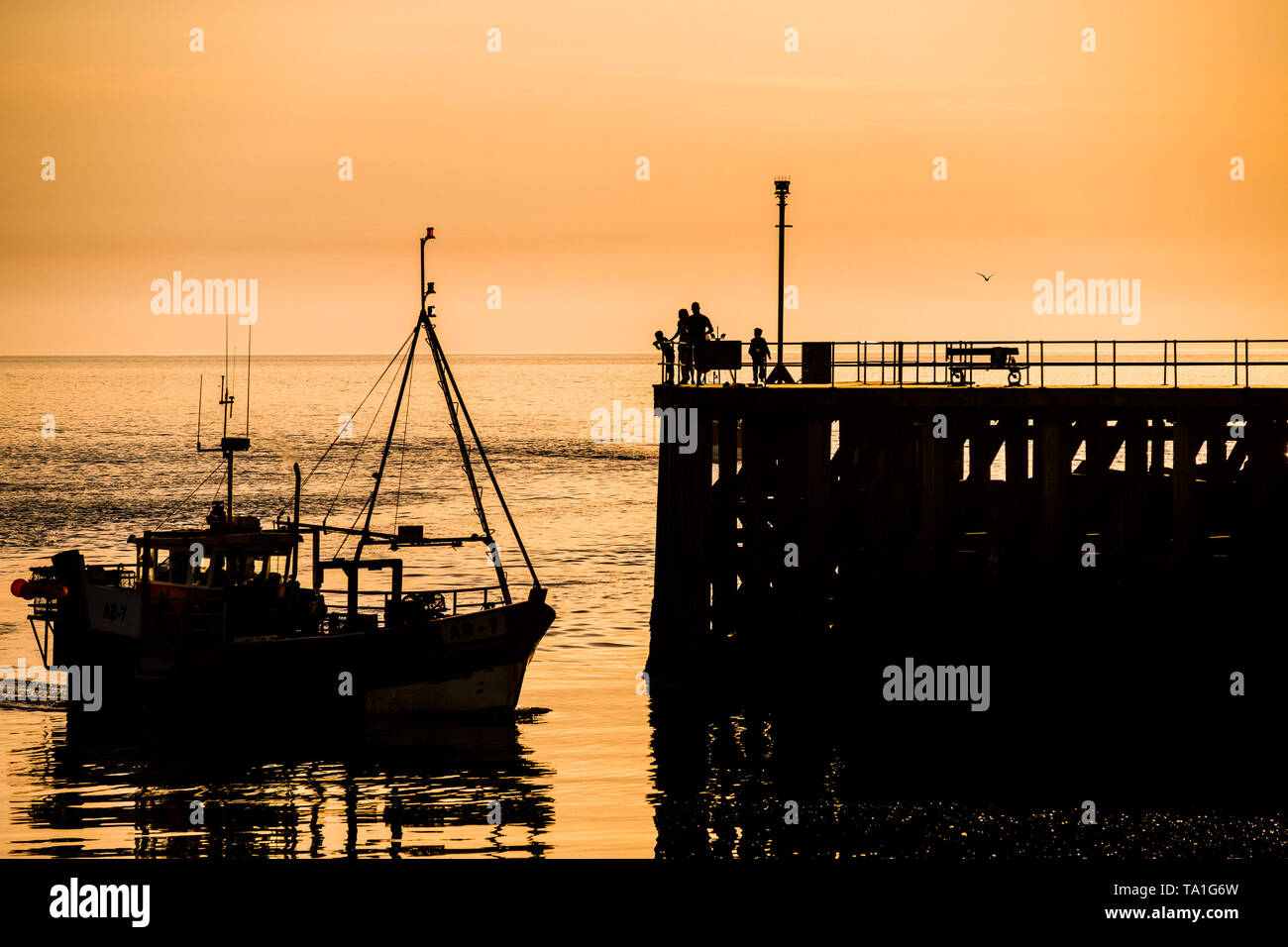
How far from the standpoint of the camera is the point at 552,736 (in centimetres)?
3062

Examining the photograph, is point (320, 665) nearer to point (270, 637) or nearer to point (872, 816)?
point (270, 637)

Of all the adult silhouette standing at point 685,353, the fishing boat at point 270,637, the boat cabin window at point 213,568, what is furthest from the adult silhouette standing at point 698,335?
the boat cabin window at point 213,568

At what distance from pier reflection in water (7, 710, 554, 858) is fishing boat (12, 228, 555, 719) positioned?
875mm

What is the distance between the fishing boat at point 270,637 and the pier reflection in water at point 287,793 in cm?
88

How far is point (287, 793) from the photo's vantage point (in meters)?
26.7

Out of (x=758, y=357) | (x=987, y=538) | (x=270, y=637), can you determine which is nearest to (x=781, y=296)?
(x=758, y=357)

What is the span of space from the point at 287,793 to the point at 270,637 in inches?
238

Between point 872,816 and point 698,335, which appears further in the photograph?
point 698,335

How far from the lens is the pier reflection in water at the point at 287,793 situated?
23.5 m

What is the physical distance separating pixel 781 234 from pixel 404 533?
11055 millimetres

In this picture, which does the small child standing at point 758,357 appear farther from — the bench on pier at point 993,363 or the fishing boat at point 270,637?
the fishing boat at point 270,637

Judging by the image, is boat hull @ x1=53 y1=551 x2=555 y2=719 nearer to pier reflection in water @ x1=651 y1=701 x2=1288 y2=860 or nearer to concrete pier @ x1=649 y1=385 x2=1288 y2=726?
concrete pier @ x1=649 y1=385 x2=1288 y2=726

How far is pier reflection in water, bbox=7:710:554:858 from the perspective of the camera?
2353 cm
